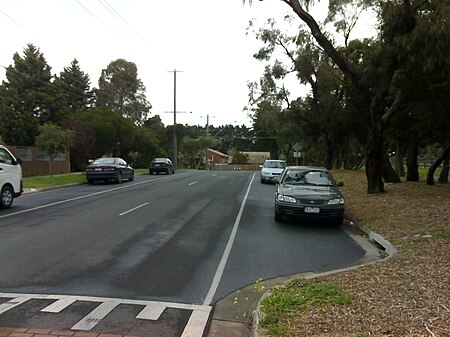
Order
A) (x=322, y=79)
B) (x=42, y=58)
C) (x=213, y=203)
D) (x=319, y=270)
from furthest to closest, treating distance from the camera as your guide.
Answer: (x=42, y=58) → (x=322, y=79) → (x=213, y=203) → (x=319, y=270)

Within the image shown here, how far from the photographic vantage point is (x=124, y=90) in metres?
62.4

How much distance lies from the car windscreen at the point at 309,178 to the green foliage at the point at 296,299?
6759 millimetres

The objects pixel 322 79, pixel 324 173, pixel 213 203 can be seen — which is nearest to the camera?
pixel 324 173

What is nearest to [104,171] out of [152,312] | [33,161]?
[33,161]

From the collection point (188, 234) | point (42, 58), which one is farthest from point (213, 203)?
point (42, 58)

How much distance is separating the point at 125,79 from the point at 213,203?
51.0 metres

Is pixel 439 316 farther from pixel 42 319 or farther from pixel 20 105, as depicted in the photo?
pixel 20 105

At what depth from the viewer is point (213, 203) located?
15.6m

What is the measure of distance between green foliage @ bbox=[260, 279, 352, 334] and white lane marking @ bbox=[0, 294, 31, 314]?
9.51 feet

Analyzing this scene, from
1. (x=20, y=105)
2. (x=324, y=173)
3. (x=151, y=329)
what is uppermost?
(x=20, y=105)

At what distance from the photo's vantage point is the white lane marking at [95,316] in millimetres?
4617

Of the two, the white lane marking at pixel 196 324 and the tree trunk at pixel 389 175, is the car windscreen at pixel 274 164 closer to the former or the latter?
the tree trunk at pixel 389 175

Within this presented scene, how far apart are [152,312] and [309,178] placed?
8.24 meters

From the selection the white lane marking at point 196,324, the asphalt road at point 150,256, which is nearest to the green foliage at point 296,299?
the white lane marking at point 196,324
